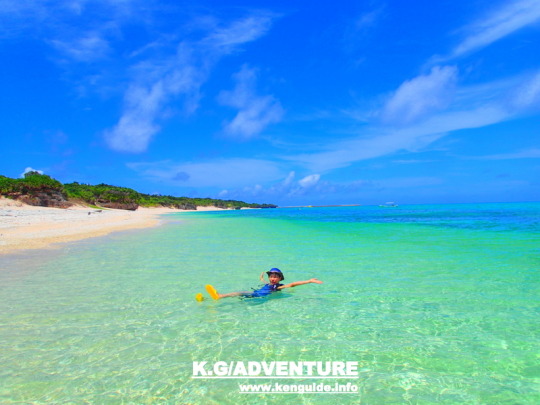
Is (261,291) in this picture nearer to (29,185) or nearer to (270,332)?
(270,332)

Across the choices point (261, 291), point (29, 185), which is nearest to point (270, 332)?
point (261, 291)

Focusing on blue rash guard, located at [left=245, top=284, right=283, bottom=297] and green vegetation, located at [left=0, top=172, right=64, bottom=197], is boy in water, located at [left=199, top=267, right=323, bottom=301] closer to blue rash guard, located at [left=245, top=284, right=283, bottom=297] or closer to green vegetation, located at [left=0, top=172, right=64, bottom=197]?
blue rash guard, located at [left=245, top=284, right=283, bottom=297]

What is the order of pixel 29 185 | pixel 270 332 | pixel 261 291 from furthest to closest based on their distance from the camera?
pixel 29 185 < pixel 261 291 < pixel 270 332

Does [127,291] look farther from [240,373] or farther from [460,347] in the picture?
[460,347]

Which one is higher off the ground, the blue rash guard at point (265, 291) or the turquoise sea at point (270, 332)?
the blue rash guard at point (265, 291)

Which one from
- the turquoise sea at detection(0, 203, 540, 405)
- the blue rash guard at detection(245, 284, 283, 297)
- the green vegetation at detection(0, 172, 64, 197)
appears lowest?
the turquoise sea at detection(0, 203, 540, 405)

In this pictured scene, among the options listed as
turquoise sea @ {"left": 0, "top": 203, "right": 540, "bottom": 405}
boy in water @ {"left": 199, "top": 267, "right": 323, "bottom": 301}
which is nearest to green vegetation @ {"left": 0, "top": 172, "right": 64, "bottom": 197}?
turquoise sea @ {"left": 0, "top": 203, "right": 540, "bottom": 405}

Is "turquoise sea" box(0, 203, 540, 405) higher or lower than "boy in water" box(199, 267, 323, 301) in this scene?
lower

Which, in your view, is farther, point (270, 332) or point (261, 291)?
A: point (261, 291)

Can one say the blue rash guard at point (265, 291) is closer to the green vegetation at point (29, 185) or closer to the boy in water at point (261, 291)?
the boy in water at point (261, 291)

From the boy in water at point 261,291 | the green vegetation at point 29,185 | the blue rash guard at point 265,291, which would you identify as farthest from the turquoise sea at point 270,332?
the green vegetation at point 29,185

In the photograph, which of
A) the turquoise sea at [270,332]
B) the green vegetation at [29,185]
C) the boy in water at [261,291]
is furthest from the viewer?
the green vegetation at [29,185]

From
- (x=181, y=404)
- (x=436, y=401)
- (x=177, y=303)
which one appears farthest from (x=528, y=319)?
(x=177, y=303)

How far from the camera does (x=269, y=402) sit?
4.07m
